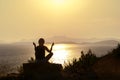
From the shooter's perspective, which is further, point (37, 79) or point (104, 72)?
point (104, 72)

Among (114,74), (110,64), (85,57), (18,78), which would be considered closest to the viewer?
(18,78)

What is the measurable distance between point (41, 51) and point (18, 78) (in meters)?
2.37

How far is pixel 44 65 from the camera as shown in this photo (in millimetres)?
22844

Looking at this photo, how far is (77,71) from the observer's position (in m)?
26.6

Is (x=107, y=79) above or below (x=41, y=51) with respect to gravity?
below

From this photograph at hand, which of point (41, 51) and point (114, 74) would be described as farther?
point (114, 74)

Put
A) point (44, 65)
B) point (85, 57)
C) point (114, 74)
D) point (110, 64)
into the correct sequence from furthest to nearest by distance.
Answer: point (85, 57) → point (110, 64) → point (114, 74) → point (44, 65)

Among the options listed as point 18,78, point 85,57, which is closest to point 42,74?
point 18,78

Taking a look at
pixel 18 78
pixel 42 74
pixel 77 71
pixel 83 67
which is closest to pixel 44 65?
pixel 42 74

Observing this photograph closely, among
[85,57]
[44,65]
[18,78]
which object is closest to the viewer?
[44,65]

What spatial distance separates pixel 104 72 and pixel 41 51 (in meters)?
5.33

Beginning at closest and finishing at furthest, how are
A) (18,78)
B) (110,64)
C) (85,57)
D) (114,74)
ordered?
(18,78), (114,74), (110,64), (85,57)

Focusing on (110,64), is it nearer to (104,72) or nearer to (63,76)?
(104,72)

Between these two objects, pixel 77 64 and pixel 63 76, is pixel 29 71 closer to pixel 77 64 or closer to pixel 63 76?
pixel 63 76
